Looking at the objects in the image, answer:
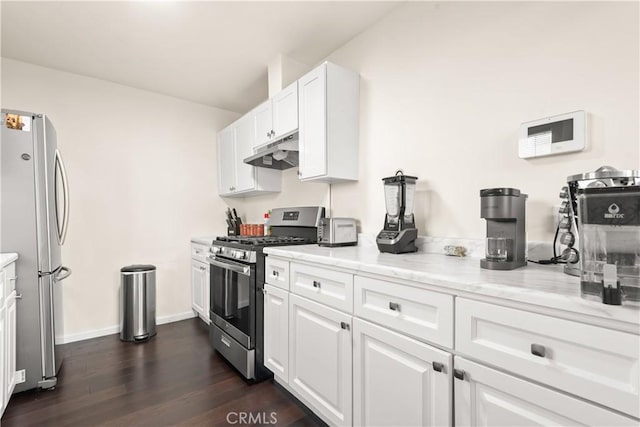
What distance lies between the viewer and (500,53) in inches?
61.4

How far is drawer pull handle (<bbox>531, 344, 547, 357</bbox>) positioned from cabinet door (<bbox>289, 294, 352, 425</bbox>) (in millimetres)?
754

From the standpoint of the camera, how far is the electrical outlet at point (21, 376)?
6.31ft

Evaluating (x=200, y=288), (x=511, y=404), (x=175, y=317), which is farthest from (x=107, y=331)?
(x=511, y=404)

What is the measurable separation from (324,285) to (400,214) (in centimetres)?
61

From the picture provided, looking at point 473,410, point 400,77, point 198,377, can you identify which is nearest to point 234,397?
point 198,377

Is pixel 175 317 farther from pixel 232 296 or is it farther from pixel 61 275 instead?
pixel 232 296

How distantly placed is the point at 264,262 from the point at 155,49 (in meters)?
2.00

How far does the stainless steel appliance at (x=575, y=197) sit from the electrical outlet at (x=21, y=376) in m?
2.97

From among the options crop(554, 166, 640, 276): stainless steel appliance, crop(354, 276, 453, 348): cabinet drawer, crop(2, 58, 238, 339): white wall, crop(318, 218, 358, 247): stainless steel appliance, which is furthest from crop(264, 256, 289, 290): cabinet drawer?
crop(2, 58, 238, 339): white wall

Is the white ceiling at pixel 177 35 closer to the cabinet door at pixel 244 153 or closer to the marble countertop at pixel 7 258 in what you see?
the cabinet door at pixel 244 153

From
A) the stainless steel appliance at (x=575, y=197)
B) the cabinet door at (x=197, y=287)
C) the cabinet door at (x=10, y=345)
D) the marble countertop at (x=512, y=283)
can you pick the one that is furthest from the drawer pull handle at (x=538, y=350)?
the cabinet door at (x=197, y=287)

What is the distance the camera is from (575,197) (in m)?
1.06

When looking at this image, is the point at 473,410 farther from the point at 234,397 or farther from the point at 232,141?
the point at 232,141

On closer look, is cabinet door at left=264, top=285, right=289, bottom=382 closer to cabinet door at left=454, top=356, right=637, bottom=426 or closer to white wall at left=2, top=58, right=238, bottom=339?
cabinet door at left=454, top=356, right=637, bottom=426
